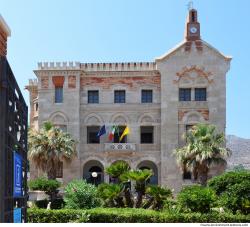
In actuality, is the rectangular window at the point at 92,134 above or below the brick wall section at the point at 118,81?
below

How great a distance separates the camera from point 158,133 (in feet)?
142

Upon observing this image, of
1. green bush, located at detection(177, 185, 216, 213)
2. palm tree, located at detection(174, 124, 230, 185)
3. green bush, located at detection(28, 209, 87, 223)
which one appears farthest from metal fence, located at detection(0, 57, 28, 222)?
palm tree, located at detection(174, 124, 230, 185)

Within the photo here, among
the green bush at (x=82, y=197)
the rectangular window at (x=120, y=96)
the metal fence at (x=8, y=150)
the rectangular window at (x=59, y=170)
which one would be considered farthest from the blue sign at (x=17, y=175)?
the rectangular window at (x=120, y=96)

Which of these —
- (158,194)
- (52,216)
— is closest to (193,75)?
(158,194)

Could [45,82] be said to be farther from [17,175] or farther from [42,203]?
[17,175]

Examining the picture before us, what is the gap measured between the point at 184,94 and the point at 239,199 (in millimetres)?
20581

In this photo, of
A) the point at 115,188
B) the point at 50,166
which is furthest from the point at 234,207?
the point at 50,166

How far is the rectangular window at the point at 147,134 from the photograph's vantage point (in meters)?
44.5

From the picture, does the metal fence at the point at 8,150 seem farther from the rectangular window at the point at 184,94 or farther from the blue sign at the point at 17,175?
the rectangular window at the point at 184,94

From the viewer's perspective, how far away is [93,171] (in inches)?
1799

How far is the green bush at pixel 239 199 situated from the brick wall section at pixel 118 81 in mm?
21080

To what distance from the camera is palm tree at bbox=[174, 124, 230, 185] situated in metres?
38.0

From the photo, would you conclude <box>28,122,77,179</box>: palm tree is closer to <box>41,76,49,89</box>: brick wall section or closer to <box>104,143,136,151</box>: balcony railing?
<box>104,143,136,151</box>: balcony railing

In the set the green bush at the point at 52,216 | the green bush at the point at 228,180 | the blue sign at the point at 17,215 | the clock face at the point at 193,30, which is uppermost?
the clock face at the point at 193,30
